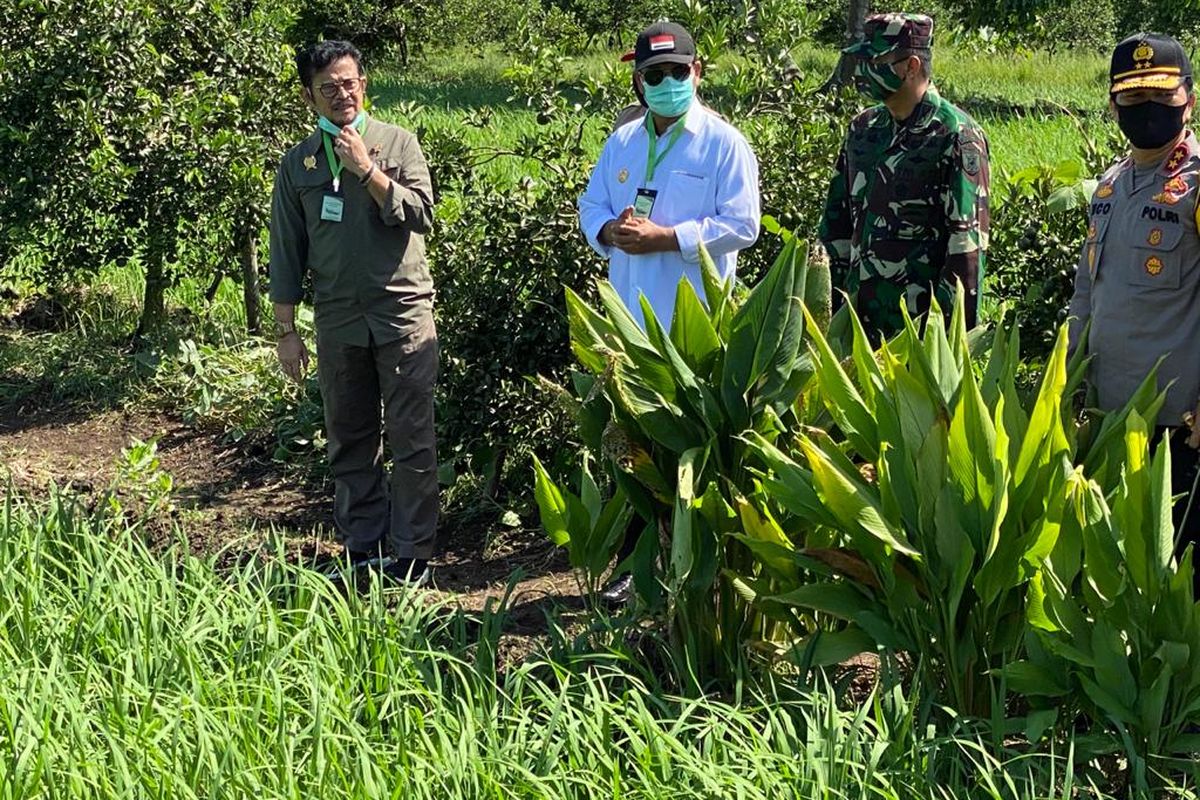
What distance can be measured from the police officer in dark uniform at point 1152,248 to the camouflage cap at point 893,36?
0.62 meters

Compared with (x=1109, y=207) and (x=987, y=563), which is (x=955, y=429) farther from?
(x=1109, y=207)

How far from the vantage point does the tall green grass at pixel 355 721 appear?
319 cm

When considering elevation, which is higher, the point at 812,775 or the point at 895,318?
the point at 895,318

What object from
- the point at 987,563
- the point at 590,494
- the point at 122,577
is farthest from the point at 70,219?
the point at 987,563

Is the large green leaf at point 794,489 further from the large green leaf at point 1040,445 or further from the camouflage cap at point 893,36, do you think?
the camouflage cap at point 893,36

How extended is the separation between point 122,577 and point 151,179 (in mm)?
4029

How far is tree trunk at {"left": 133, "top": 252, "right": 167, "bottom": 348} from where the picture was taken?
8.30 m

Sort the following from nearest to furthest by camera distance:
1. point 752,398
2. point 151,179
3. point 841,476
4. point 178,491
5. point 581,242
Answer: point 841,476, point 752,398, point 581,242, point 178,491, point 151,179

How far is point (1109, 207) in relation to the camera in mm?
3986

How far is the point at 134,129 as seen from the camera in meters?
7.71

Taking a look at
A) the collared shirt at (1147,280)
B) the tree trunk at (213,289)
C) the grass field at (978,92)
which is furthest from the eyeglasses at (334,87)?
the grass field at (978,92)

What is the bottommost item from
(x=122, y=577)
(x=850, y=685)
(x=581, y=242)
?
(x=850, y=685)

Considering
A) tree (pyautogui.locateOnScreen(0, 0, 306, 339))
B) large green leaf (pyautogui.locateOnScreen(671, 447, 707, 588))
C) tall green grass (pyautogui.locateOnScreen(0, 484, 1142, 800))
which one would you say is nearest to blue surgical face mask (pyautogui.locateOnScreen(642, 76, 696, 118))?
large green leaf (pyautogui.locateOnScreen(671, 447, 707, 588))

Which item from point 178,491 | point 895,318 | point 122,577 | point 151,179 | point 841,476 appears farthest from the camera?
point 151,179
